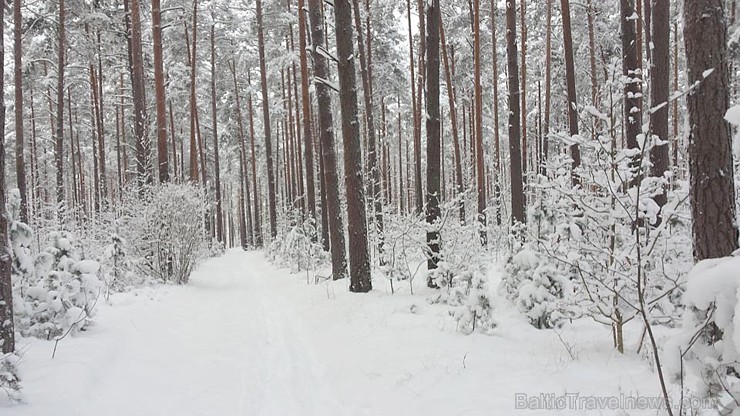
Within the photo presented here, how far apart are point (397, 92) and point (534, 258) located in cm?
1719

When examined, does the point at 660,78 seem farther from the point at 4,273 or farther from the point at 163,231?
the point at 163,231

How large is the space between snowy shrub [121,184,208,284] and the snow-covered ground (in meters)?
3.57

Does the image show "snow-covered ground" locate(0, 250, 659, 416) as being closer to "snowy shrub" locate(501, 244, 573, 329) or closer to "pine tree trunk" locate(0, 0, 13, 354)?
"snowy shrub" locate(501, 244, 573, 329)

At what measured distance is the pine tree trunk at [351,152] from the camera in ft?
29.8

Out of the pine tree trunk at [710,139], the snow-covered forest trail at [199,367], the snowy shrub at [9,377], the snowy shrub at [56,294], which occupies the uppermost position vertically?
the pine tree trunk at [710,139]

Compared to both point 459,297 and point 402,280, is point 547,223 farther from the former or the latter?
point 402,280

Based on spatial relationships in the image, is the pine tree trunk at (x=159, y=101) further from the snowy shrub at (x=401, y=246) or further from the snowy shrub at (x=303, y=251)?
the snowy shrub at (x=401, y=246)

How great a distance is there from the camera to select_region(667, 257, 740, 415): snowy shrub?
1.82m

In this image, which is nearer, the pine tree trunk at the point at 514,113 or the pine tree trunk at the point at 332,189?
the pine tree trunk at the point at 332,189

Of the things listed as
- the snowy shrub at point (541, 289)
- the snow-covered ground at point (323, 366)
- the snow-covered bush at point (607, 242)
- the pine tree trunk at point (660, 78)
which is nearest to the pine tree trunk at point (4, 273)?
the snow-covered ground at point (323, 366)

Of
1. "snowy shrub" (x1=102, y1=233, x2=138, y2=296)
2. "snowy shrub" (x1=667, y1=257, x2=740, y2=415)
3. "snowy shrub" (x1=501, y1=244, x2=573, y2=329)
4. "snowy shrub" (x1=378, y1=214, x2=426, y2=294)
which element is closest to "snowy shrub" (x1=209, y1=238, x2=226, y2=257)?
"snowy shrub" (x1=102, y1=233, x2=138, y2=296)

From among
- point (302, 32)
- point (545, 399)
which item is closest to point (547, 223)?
point (545, 399)

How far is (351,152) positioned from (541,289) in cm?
489

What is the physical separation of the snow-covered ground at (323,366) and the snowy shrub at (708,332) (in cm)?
129
